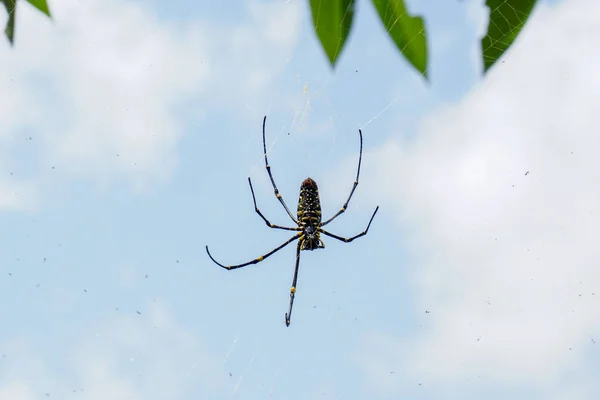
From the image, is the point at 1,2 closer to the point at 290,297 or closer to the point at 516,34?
the point at 516,34

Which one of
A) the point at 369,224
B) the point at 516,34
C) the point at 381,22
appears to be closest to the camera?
the point at 516,34

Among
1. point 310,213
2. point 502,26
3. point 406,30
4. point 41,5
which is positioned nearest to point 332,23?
Result: point 406,30

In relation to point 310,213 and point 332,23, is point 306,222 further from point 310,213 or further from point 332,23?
point 332,23

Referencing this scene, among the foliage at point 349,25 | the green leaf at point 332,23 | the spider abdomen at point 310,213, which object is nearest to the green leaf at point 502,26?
the foliage at point 349,25

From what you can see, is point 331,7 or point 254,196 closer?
point 331,7

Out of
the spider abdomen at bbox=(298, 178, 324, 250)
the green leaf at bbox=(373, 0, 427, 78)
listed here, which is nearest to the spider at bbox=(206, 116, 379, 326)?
the spider abdomen at bbox=(298, 178, 324, 250)

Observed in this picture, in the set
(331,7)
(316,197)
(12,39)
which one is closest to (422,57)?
(331,7)

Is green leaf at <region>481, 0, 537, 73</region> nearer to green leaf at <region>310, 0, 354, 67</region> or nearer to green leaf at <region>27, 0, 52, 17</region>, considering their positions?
green leaf at <region>310, 0, 354, 67</region>
